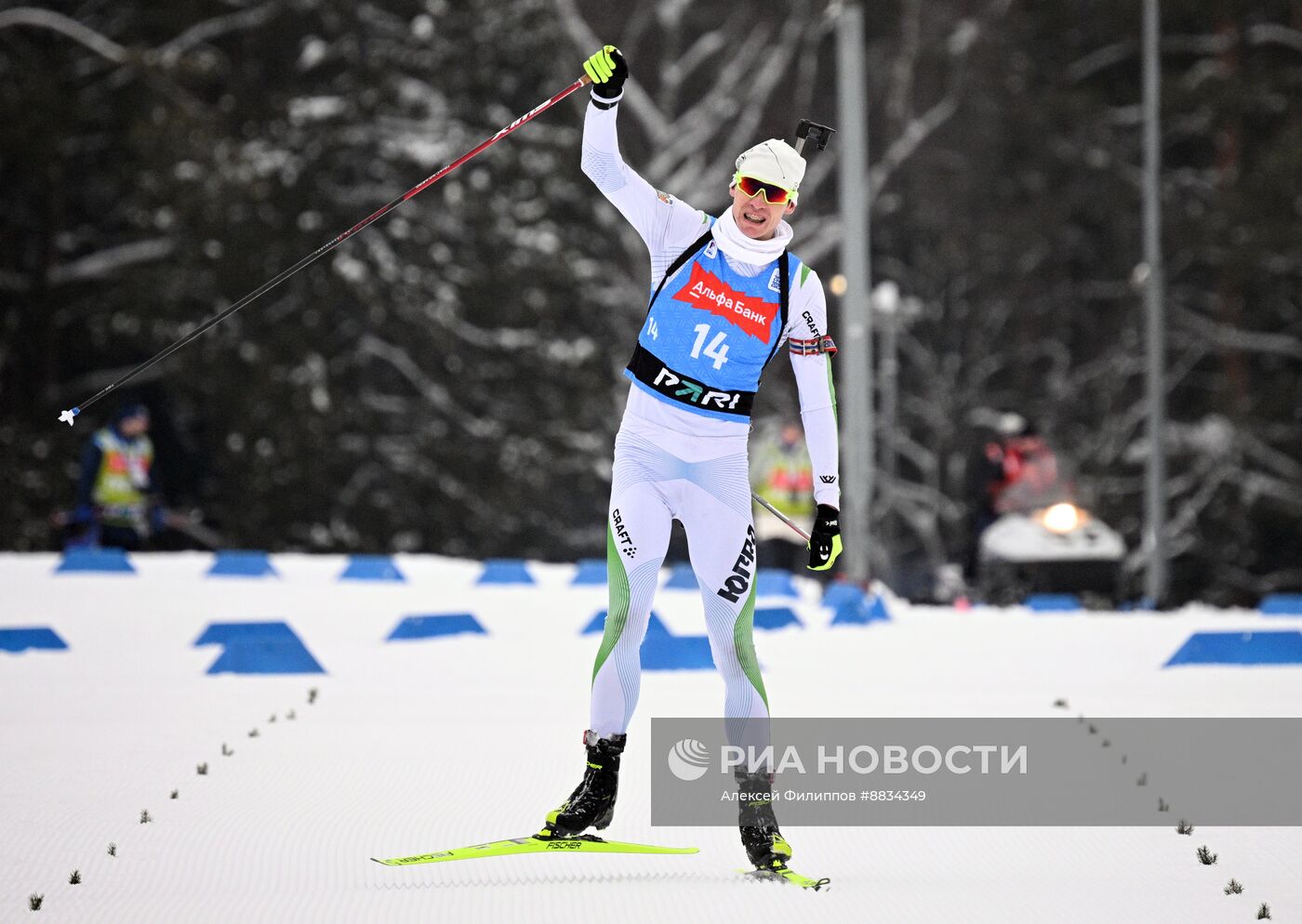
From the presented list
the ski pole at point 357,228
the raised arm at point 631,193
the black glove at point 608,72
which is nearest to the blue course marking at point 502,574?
the ski pole at point 357,228

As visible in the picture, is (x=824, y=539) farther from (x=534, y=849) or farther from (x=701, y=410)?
(x=534, y=849)

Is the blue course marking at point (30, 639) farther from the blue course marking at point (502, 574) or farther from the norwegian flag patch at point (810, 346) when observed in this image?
the norwegian flag patch at point (810, 346)

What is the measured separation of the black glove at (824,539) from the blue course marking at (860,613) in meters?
7.36

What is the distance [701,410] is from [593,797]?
4.07ft

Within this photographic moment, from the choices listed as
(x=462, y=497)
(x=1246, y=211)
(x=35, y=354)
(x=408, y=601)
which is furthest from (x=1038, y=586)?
(x=1246, y=211)

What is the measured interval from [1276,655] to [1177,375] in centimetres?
2835

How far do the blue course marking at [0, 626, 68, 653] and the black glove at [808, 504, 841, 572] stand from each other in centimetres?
611

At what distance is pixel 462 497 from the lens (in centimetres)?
3253

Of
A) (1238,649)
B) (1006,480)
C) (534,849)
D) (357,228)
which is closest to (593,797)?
(534,849)

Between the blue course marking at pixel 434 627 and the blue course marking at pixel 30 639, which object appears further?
the blue course marking at pixel 434 627

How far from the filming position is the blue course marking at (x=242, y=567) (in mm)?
16281

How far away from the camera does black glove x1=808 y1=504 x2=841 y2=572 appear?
6293 millimetres

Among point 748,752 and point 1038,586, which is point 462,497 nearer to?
point 1038,586

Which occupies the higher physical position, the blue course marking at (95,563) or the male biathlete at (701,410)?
the blue course marking at (95,563)
